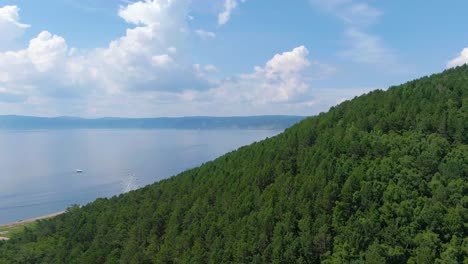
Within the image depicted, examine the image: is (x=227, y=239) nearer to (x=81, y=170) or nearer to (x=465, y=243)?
(x=465, y=243)

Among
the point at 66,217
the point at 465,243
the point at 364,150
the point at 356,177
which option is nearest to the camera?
the point at 465,243

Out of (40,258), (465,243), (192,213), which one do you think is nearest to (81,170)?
(40,258)

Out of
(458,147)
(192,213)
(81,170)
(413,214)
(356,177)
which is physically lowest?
(81,170)

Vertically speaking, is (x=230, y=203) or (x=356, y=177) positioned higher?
(x=356, y=177)

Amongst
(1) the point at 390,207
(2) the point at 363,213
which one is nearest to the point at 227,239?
(2) the point at 363,213

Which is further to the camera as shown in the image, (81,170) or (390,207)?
(81,170)

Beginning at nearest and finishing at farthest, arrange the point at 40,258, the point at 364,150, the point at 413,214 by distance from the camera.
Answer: the point at 413,214 → the point at 364,150 → the point at 40,258
